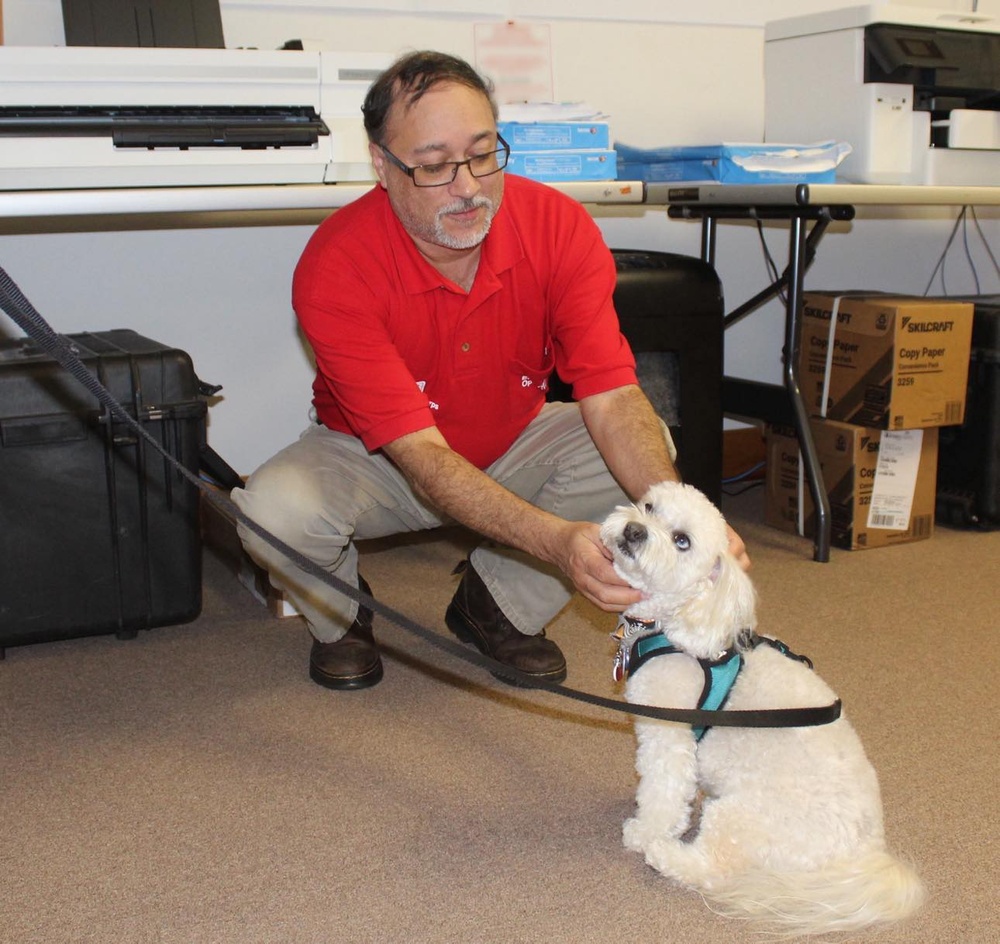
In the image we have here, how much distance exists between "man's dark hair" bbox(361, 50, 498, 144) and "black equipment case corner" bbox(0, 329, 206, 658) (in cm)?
64

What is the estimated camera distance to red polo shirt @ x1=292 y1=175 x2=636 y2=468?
171 cm

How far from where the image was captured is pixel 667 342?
2598 millimetres

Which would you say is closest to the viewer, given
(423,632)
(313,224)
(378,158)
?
(423,632)

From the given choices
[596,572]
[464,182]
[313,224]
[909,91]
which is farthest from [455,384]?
[909,91]

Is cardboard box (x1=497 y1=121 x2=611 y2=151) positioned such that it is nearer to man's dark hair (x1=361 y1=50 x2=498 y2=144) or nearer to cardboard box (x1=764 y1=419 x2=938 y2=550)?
man's dark hair (x1=361 y1=50 x2=498 y2=144)

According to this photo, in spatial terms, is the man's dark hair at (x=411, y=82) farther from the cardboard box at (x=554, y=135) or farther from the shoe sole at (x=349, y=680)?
the shoe sole at (x=349, y=680)

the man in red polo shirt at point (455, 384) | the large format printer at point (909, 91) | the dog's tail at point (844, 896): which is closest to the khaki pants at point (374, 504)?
the man in red polo shirt at point (455, 384)

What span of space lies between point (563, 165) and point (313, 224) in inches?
28.7

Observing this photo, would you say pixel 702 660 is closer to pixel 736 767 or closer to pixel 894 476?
pixel 736 767

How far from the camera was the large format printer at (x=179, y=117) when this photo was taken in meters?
2.00

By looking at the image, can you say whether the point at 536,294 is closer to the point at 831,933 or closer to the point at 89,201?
the point at 89,201

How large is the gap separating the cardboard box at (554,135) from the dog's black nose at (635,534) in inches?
53.0

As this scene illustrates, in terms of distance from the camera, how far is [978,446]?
9.28 ft

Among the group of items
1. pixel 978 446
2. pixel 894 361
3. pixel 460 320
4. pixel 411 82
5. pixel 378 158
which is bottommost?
pixel 978 446
